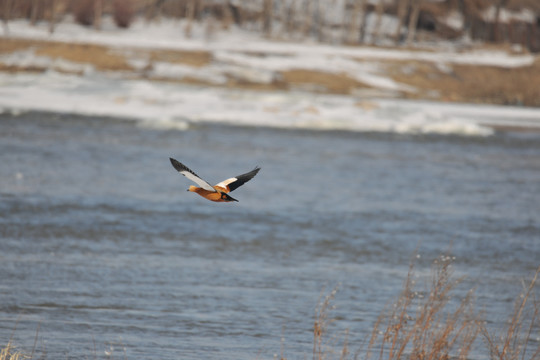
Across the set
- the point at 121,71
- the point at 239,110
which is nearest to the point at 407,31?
the point at 121,71

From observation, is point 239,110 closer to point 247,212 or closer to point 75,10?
point 247,212

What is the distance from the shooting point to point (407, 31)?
204 ft

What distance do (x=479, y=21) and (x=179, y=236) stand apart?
186 ft

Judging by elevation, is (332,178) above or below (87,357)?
below

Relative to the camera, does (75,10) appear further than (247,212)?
Yes

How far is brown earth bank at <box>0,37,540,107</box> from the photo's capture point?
37219 millimetres

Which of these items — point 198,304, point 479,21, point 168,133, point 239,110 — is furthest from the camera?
point 479,21

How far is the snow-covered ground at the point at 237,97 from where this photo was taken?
25062 mm

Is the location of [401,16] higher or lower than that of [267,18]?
higher

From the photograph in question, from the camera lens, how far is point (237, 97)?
95.9 feet

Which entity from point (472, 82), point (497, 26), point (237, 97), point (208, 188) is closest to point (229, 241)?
point (208, 188)

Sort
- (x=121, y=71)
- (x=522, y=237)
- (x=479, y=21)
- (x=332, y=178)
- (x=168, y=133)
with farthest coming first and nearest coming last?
(x=479, y=21)
(x=121, y=71)
(x=168, y=133)
(x=332, y=178)
(x=522, y=237)

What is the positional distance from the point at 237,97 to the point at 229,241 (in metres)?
20.2

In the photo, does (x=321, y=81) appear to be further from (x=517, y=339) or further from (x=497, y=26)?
(x=517, y=339)
